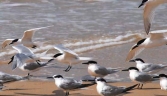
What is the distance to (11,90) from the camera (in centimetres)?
637

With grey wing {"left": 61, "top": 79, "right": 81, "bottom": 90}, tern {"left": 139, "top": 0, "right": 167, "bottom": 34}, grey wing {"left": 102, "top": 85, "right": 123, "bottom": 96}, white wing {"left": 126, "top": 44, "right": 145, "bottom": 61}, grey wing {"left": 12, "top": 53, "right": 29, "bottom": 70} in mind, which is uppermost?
tern {"left": 139, "top": 0, "right": 167, "bottom": 34}

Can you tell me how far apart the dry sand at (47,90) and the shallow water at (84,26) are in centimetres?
66

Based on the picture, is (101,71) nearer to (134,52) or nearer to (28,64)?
(134,52)

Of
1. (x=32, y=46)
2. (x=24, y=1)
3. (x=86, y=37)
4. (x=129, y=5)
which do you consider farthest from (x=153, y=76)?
(x=24, y=1)

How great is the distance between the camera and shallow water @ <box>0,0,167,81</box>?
328 inches

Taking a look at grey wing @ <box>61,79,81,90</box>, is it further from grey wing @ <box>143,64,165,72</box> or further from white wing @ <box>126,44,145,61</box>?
white wing @ <box>126,44,145,61</box>

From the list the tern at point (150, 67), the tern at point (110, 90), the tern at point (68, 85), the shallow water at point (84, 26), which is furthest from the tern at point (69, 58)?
the tern at point (110, 90)

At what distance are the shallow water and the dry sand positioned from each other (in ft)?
2.16

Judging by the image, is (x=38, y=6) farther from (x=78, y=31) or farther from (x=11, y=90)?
(x=11, y=90)

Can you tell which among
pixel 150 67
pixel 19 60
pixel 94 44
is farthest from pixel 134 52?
pixel 94 44

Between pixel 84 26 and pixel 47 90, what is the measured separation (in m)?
4.69

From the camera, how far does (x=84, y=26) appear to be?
10930 millimetres

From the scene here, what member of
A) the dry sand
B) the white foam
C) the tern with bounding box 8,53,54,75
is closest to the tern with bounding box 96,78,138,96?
the dry sand

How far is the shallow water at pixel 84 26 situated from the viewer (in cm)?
834
